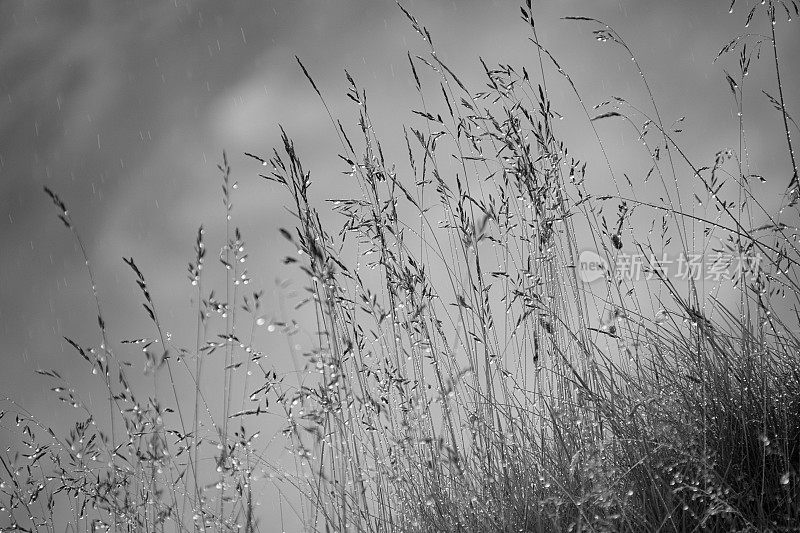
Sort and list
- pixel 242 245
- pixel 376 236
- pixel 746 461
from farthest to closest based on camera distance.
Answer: pixel 242 245 < pixel 376 236 < pixel 746 461

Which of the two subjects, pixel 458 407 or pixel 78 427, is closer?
pixel 458 407

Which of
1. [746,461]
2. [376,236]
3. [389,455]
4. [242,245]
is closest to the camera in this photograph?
[746,461]

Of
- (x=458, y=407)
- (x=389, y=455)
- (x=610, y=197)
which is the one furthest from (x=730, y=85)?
(x=389, y=455)

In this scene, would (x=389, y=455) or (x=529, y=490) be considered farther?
(x=389, y=455)

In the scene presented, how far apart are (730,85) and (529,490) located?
5.68 feet

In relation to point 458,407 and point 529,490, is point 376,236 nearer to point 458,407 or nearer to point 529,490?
point 458,407

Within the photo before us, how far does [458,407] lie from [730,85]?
5.24 feet

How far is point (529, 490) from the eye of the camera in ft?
6.57

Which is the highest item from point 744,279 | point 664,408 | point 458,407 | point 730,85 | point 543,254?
point 730,85

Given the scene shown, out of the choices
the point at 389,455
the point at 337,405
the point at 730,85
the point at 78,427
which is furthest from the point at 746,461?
the point at 78,427

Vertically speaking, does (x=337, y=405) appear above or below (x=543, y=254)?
below

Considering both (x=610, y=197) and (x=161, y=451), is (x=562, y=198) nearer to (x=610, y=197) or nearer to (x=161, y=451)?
(x=610, y=197)

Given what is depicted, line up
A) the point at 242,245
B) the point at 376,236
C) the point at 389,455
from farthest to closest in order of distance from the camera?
the point at 242,245
the point at 376,236
the point at 389,455

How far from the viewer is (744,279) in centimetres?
242
